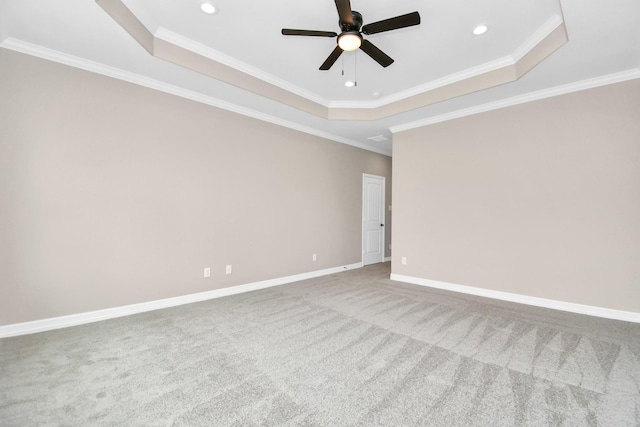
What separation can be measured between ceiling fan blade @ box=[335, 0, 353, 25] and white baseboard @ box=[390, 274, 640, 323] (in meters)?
3.98

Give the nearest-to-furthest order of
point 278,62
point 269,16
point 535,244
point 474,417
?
1. point 474,417
2. point 269,16
3. point 278,62
4. point 535,244

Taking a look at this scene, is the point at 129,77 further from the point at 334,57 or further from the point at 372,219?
the point at 372,219

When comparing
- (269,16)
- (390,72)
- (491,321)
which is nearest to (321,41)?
(269,16)

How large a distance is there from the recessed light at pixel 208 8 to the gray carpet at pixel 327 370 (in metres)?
3.10

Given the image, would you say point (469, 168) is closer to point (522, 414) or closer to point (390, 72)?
point (390, 72)

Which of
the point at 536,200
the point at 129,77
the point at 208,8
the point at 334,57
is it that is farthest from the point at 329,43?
the point at 536,200

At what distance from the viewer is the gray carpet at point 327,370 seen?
5.28ft

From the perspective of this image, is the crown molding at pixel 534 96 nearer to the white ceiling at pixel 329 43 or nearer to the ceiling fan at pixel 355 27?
the white ceiling at pixel 329 43

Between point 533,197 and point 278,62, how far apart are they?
3842mm

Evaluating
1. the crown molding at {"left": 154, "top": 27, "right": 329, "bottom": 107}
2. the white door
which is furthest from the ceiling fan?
the white door

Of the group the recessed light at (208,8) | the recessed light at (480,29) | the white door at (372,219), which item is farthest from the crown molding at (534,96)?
the recessed light at (208,8)

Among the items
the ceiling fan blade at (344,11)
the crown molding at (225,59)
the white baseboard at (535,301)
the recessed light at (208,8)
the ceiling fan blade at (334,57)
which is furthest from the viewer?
the white baseboard at (535,301)

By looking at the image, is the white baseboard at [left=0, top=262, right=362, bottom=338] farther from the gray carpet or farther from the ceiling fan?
the ceiling fan

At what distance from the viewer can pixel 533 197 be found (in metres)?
3.66
